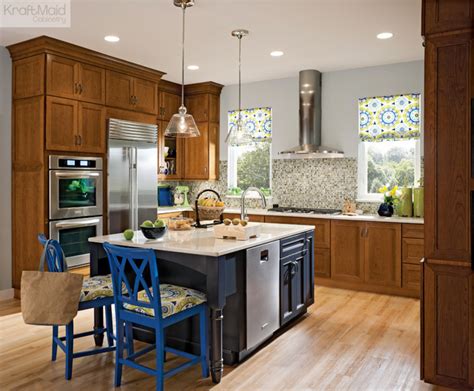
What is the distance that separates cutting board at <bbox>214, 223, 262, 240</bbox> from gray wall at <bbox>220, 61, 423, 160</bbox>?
2901 mm

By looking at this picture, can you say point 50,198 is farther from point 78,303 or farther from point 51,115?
point 78,303

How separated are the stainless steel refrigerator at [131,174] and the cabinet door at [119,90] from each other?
0.23 meters

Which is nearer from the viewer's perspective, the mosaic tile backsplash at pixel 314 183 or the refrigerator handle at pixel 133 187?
the refrigerator handle at pixel 133 187

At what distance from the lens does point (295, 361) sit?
3.18 m

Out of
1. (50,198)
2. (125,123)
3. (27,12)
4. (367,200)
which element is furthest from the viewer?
(367,200)

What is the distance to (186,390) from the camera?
8.93 ft

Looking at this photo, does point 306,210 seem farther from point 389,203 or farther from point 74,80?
point 74,80

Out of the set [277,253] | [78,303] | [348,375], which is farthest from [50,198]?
[348,375]

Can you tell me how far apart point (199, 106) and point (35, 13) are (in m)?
3.14

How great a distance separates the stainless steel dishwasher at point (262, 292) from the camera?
316 centimetres

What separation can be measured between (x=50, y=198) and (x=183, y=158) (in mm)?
2606

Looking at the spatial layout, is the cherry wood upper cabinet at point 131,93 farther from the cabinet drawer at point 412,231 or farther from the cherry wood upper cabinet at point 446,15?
the cherry wood upper cabinet at point 446,15

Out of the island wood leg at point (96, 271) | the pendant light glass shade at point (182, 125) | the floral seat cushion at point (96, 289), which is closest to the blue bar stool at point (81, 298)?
the floral seat cushion at point (96, 289)

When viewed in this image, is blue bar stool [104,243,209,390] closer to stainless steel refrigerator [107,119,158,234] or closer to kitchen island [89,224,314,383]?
kitchen island [89,224,314,383]
